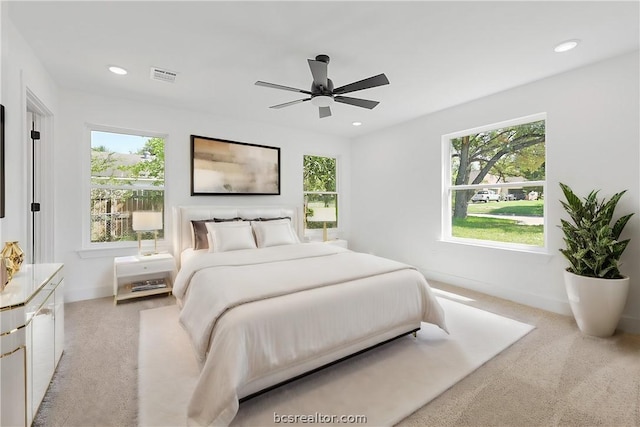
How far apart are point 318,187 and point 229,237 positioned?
247 centimetres

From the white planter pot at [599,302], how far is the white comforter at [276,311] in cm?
133

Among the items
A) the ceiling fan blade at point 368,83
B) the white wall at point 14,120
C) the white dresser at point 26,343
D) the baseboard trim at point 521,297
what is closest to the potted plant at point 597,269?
the baseboard trim at point 521,297

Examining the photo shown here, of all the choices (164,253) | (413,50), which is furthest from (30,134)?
(413,50)

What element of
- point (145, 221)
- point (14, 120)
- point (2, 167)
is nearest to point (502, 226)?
point (145, 221)

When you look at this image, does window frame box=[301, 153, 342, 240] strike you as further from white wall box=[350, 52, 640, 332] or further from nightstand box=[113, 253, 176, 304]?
nightstand box=[113, 253, 176, 304]

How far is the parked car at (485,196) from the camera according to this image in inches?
153

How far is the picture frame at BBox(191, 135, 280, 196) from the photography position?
4.31 m

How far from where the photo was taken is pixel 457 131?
13.6ft

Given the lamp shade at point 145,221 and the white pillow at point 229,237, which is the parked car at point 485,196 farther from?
the lamp shade at point 145,221

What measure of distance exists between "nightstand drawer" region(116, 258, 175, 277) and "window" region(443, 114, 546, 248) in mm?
3901

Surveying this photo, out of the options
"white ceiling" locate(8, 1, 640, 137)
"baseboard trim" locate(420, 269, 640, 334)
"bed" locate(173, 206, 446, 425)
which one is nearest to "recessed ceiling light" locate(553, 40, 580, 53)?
"white ceiling" locate(8, 1, 640, 137)

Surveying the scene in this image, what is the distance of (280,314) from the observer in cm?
188

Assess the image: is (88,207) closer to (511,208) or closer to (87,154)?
(87,154)

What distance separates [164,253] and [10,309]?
101 inches
